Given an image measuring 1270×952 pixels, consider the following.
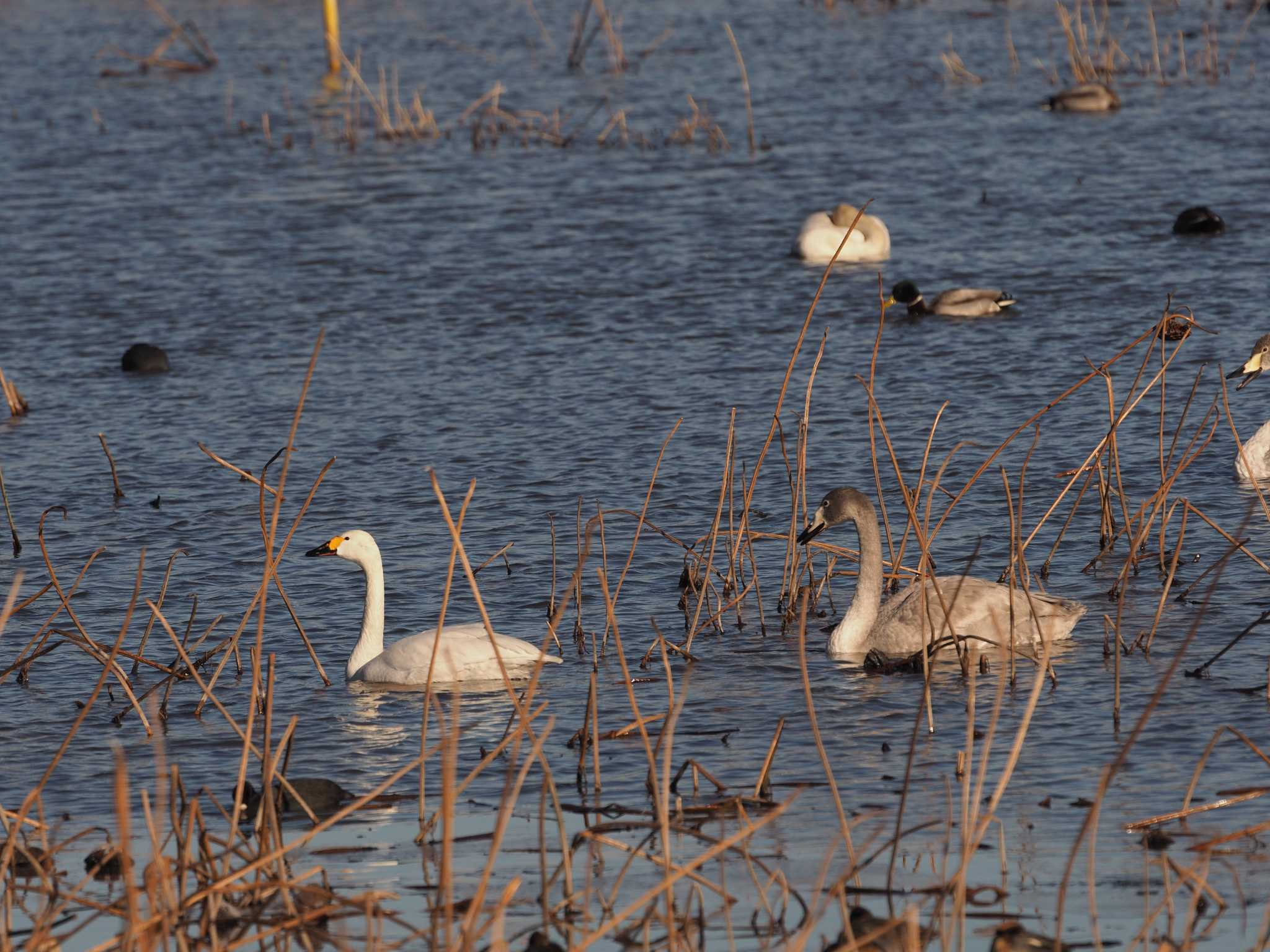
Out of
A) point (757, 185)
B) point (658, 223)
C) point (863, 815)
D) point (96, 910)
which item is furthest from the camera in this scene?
point (757, 185)

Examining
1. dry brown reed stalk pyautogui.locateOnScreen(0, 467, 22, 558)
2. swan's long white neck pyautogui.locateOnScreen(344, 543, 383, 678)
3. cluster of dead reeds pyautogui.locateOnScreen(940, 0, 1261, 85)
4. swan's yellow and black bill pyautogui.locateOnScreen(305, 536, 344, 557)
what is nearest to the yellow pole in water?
cluster of dead reeds pyautogui.locateOnScreen(940, 0, 1261, 85)

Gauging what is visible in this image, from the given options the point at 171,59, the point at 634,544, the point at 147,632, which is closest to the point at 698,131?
the point at 171,59

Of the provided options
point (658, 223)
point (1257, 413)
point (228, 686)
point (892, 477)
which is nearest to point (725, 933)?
point (228, 686)

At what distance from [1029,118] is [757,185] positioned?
4.62 m

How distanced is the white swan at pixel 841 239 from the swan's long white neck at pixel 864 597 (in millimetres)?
9567

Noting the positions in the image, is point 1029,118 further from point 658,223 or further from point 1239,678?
point 1239,678

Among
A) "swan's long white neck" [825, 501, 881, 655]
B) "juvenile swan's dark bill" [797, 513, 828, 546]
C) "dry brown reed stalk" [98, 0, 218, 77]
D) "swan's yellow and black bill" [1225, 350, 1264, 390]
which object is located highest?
"dry brown reed stalk" [98, 0, 218, 77]

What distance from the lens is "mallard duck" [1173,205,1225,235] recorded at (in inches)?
787

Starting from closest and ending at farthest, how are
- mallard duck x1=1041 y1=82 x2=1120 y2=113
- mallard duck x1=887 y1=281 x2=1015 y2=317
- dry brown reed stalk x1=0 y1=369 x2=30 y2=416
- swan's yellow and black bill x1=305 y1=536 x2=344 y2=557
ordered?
swan's yellow and black bill x1=305 y1=536 x2=344 y2=557 < dry brown reed stalk x1=0 y1=369 x2=30 y2=416 < mallard duck x1=887 y1=281 x2=1015 y2=317 < mallard duck x1=1041 y1=82 x2=1120 y2=113

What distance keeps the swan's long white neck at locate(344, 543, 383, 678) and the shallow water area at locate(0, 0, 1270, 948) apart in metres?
0.18

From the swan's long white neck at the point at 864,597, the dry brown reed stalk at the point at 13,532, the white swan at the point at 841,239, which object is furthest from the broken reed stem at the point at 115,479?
the white swan at the point at 841,239

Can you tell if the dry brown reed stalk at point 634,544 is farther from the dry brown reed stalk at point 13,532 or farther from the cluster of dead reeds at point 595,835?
the dry brown reed stalk at point 13,532

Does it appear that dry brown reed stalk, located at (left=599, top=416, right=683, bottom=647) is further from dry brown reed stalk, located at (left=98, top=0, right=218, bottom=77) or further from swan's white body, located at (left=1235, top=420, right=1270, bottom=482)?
dry brown reed stalk, located at (left=98, top=0, right=218, bottom=77)

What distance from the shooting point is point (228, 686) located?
34.9 feet
